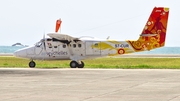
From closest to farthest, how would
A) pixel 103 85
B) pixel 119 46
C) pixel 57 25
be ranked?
pixel 103 85, pixel 119 46, pixel 57 25

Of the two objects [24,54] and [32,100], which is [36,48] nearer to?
[24,54]

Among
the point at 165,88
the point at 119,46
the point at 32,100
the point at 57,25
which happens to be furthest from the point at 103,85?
the point at 57,25

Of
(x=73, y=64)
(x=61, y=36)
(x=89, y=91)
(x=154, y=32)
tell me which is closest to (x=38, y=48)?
(x=61, y=36)

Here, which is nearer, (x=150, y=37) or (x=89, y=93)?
(x=89, y=93)

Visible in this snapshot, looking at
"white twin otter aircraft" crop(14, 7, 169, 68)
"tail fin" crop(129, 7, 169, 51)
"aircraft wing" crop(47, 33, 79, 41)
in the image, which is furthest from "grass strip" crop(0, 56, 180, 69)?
"aircraft wing" crop(47, 33, 79, 41)

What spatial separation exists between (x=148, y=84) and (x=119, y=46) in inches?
739

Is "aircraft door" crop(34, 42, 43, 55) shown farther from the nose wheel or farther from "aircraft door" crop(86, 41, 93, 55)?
"aircraft door" crop(86, 41, 93, 55)

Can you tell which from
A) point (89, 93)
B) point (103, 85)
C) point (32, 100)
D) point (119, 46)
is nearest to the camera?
point (32, 100)

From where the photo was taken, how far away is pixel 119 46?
42.0 m

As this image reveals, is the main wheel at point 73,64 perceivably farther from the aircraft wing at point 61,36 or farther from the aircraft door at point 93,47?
the aircraft wing at point 61,36

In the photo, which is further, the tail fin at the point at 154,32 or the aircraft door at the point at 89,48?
the aircraft door at the point at 89,48

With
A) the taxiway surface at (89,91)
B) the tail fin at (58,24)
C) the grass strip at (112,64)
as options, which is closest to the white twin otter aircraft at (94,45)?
the grass strip at (112,64)

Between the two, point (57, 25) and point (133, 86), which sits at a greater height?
point (57, 25)

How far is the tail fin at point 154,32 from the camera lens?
41938 millimetres
